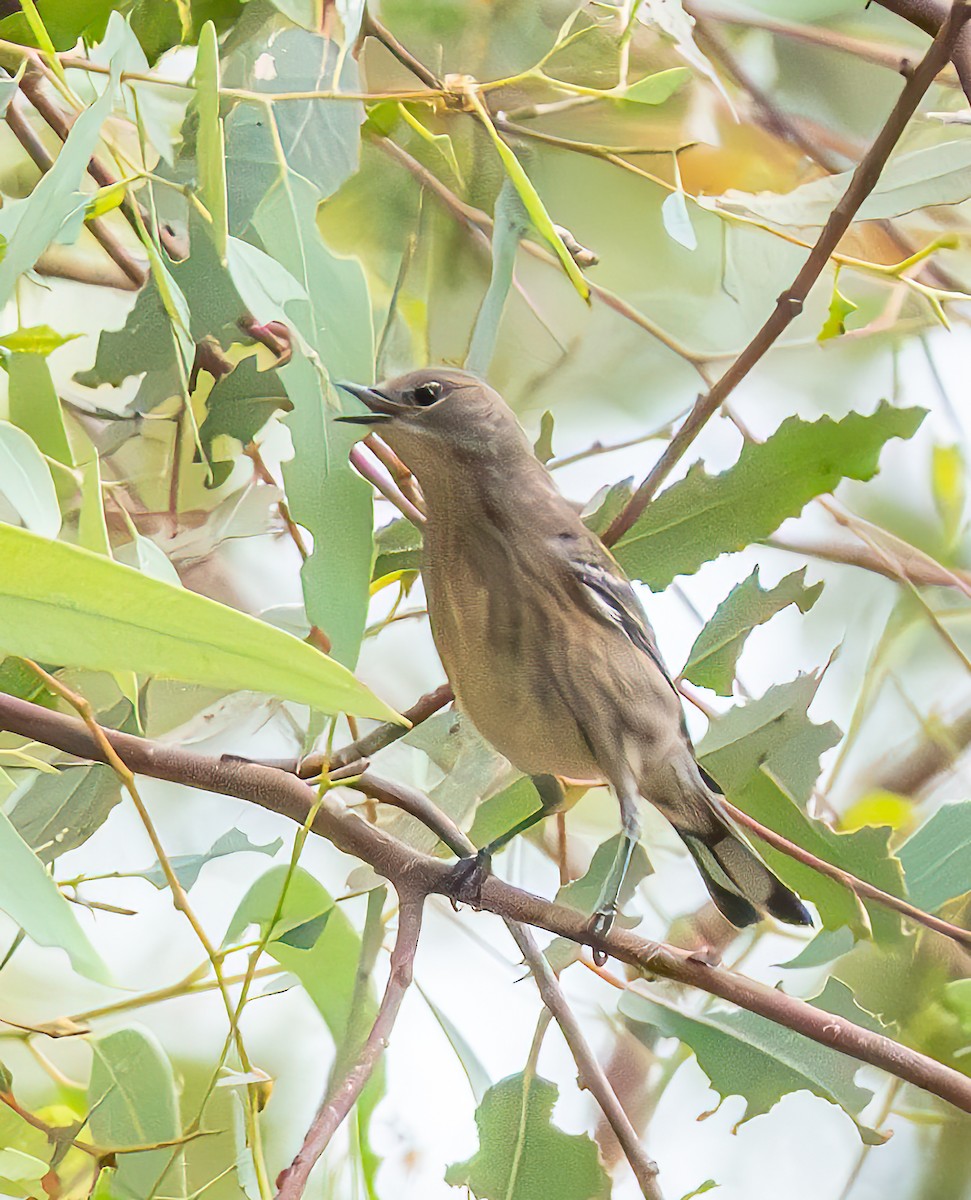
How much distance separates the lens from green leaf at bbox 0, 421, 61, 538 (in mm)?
355

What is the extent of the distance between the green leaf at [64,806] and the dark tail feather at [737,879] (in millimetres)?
289

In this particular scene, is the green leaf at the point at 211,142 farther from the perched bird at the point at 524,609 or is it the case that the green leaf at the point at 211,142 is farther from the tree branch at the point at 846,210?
the tree branch at the point at 846,210

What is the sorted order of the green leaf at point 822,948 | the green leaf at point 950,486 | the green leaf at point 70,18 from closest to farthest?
1. the green leaf at point 70,18
2. the green leaf at point 822,948
3. the green leaf at point 950,486

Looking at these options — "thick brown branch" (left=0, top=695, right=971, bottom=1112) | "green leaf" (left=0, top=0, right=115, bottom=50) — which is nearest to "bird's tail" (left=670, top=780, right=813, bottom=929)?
"thick brown branch" (left=0, top=695, right=971, bottom=1112)

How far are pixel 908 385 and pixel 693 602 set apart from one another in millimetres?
293

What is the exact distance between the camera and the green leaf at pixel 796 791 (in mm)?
564

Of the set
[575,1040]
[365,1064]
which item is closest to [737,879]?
[575,1040]

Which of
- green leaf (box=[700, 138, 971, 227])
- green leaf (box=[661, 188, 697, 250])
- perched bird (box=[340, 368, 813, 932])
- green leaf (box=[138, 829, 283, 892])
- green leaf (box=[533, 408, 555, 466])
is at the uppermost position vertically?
green leaf (box=[700, 138, 971, 227])

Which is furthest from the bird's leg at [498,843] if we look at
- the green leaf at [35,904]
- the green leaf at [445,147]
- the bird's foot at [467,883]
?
the green leaf at [445,147]

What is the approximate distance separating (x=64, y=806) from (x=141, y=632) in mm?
299

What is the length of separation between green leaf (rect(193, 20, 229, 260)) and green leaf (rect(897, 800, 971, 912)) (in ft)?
1.46

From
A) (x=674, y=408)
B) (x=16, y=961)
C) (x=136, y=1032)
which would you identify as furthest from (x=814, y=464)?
(x=16, y=961)

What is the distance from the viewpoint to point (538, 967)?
1.76 ft

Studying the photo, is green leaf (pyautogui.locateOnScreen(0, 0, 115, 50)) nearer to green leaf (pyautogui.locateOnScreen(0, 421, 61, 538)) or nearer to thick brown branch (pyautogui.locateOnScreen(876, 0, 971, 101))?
green leaf (pyautogui.locateOnScreen(0, 421, 61, 538))
